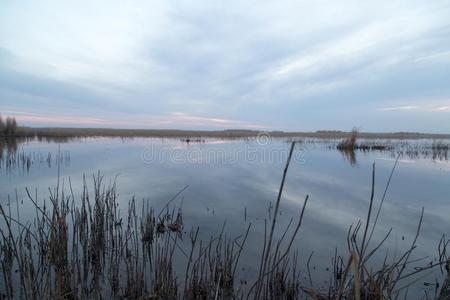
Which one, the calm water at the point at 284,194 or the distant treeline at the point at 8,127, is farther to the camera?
the distant treeline at the point at 8,127

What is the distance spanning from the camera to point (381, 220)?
6254mm

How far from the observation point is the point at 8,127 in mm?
30312

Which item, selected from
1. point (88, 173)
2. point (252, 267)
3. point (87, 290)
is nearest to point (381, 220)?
point (252, 267)

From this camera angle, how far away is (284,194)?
8.49 meters

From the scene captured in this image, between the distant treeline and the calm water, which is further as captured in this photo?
the distant treeline

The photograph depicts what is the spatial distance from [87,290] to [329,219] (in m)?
5.24

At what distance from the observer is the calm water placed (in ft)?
16.8

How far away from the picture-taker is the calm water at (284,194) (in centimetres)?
512

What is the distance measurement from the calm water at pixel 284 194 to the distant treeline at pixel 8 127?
22.4 metres

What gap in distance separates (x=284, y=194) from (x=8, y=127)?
35.3 m

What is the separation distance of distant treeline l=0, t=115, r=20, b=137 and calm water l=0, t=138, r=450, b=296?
22426 millimetres

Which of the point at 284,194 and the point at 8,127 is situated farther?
the point at 8,127

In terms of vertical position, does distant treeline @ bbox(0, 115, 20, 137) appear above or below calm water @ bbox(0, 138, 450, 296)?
above

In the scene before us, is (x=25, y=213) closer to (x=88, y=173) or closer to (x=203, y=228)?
(x=203, y=228)
